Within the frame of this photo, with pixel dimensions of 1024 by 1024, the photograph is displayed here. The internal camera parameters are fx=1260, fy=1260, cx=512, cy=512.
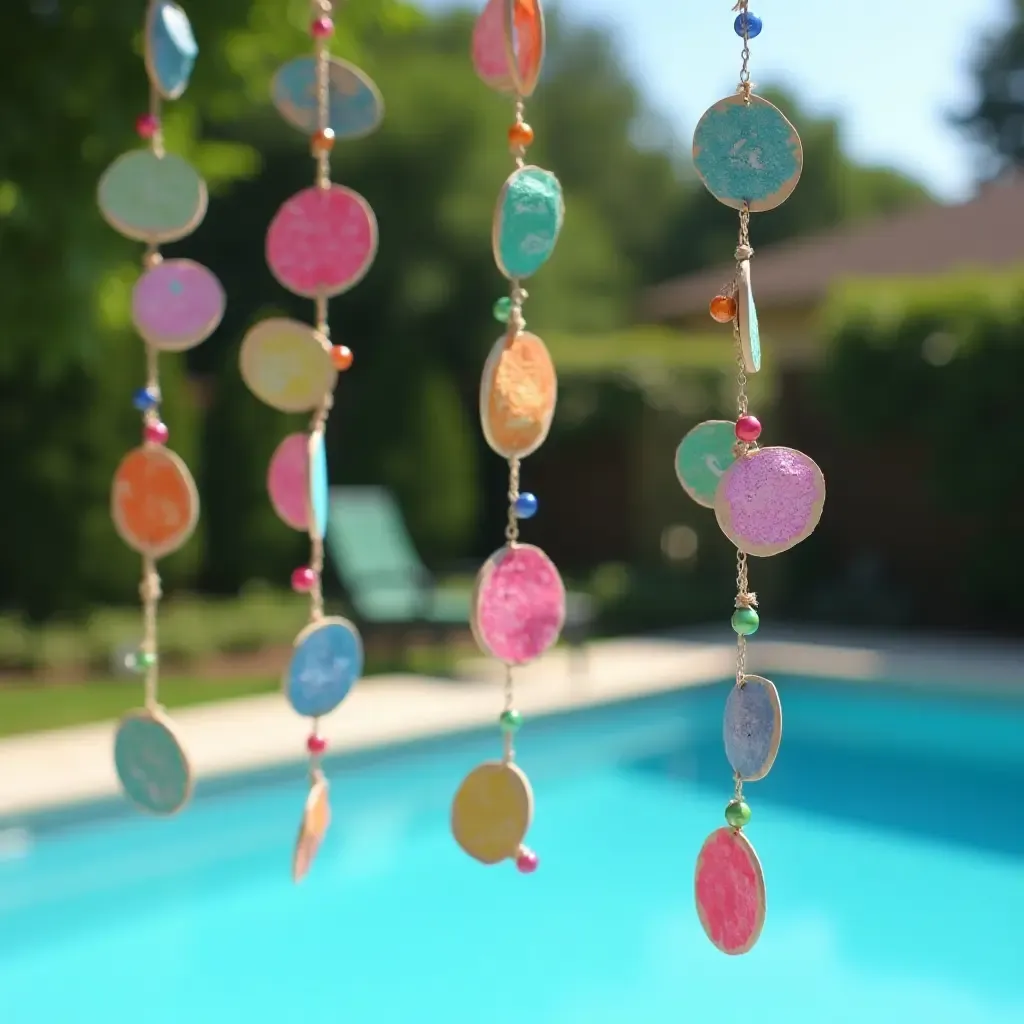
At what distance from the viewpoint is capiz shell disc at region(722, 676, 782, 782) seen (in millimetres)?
1248

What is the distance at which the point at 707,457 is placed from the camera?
1307 millimetres

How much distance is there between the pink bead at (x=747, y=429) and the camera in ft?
4.01

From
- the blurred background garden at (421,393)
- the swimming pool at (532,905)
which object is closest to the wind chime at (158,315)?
the blurred background garden at (421,393)

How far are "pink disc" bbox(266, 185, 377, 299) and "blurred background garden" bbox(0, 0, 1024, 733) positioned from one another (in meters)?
2.22

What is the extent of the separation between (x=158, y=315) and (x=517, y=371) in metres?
0.58

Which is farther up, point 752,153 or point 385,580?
point 752,153

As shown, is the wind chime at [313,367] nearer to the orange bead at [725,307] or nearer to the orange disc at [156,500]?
the orange disc at [156,500]

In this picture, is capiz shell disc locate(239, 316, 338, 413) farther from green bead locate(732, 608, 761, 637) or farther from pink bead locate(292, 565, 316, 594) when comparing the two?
green bead locate(732, 608, 761, 637)

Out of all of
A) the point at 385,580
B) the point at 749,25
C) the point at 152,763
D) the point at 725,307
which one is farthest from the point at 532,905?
the point at 385,580

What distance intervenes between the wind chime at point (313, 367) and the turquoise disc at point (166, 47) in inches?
7.3

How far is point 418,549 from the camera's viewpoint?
11.8 m

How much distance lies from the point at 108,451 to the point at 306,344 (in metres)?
7.46

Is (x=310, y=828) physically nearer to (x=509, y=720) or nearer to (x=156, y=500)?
(x=509, y=720)

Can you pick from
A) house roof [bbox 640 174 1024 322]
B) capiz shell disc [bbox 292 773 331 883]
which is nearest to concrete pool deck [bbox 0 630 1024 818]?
capiz shell disc [bbox 292 773 331 883]
